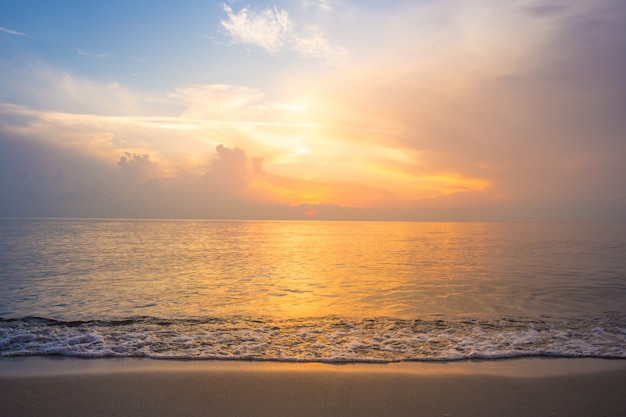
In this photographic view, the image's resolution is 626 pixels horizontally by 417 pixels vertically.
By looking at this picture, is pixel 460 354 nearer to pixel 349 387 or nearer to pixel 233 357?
pixel 349 387

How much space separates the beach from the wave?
0.63m

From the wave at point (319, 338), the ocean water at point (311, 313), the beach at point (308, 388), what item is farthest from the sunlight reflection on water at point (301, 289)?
the beach at point (308, 388)

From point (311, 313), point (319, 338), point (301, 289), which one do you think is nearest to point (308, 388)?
point (319, 338)

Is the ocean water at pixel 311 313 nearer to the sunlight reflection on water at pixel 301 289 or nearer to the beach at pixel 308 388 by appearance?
the sunlight reflection on water at pixel 301 289

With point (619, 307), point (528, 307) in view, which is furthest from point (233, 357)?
point (619, 307)

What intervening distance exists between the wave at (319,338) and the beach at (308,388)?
628mm

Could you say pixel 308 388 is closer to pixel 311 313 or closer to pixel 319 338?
pixel 319 338

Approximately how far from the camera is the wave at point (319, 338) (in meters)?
9.60

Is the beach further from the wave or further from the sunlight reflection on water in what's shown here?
the sunlight reflection on water

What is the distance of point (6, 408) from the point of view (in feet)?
21.4

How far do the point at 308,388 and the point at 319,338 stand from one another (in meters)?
3.88

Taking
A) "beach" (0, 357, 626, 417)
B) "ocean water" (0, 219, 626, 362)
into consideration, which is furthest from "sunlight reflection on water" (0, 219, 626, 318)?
"beach" (0, 357, 626, 417)

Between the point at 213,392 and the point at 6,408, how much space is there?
3339 mm

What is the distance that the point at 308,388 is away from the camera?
7.39 meters
